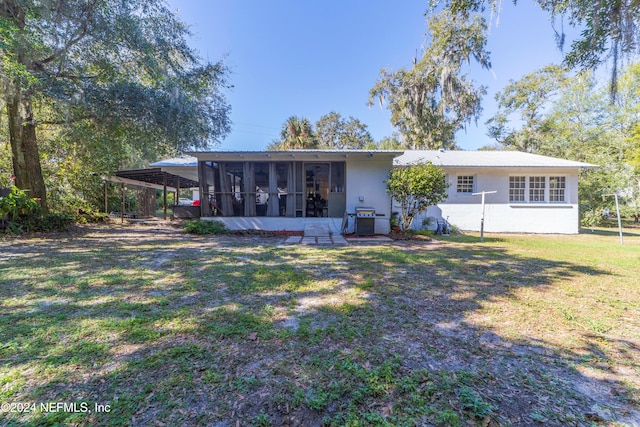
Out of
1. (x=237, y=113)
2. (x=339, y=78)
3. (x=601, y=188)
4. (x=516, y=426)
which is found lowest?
(x=516, y=426)

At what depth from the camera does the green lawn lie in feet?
5.16

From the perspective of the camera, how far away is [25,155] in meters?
8.27

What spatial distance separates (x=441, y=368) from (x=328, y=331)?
1.03 meters

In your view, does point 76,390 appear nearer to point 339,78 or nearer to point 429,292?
point 429,292

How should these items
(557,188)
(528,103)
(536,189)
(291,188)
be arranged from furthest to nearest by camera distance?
(528,103) → (536,189) → (557,188) → (291,188)

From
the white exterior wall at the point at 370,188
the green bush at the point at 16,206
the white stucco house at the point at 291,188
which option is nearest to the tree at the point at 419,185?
the white exterior wall at the point at 370,188

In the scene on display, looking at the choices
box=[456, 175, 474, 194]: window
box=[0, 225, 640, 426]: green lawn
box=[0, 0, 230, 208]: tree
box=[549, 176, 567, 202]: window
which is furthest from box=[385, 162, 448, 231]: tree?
box=[0, 0, 230, 208]: tree

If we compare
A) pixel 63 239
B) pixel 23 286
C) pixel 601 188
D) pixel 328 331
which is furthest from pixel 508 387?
pixel 601 188

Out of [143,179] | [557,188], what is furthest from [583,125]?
[143,179]

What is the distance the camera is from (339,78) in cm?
1923

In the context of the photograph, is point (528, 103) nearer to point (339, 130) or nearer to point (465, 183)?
point (465, 183)

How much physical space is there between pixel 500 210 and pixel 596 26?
8.16 metres

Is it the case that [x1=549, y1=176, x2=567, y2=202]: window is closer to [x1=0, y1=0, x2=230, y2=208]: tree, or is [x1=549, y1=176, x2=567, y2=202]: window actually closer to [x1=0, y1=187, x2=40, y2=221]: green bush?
[x1=0, y1=0, x2=230, y2=208]: tree

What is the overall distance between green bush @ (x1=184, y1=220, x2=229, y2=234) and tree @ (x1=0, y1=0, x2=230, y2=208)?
112 inches
